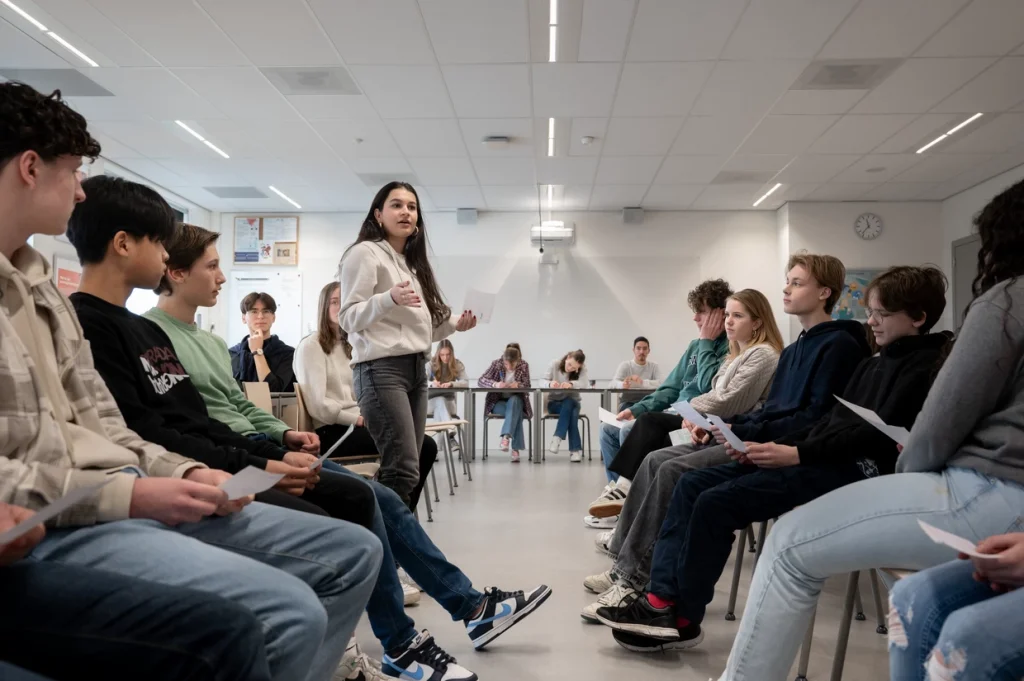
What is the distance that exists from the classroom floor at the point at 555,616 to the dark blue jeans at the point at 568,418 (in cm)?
271

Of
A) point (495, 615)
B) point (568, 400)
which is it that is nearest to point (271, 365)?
point (495, 615)

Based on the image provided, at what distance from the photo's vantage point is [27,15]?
4062 mm

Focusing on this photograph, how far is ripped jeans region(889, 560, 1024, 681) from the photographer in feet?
3.15

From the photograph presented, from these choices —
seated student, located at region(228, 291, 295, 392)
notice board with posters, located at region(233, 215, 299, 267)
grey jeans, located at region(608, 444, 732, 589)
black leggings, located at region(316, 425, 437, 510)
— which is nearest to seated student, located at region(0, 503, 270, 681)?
grey jeans, located at region(608, 444, 732, 589)

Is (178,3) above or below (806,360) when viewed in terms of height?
above

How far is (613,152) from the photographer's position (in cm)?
643

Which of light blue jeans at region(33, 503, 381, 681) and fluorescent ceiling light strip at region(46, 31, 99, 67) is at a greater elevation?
fluorescent ceiling light strip at region(46, 31, 99, 67)

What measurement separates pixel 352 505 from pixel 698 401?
5.65ft

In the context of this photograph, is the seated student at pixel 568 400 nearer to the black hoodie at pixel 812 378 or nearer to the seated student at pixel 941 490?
the black hoodie at pixel 812 378

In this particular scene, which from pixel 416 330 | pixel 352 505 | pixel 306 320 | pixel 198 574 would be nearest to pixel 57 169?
pixel 198 574

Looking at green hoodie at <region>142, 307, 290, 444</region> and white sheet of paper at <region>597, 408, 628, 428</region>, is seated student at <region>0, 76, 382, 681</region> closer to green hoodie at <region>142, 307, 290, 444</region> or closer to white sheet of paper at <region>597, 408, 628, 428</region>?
green hoodie at <region>142, 307, 290, 444</region>

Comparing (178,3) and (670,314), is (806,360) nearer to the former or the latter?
(178,3)

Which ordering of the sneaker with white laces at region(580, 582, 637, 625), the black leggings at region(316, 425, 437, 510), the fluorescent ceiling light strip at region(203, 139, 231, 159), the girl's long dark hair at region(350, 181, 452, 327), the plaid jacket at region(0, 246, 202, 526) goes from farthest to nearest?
the fluorescent ceiling light strip at region(203, 139, 231, 159), the black leggings at region(316, 425, 437, 510), the girl's long dark hair at region(350, 181, 452, 327), the sneaker with white laces at region(580, 582, 637, 625), the plaid jacket at region(0, 246, 202, 526)

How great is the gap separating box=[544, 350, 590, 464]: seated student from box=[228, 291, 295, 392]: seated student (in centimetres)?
339
